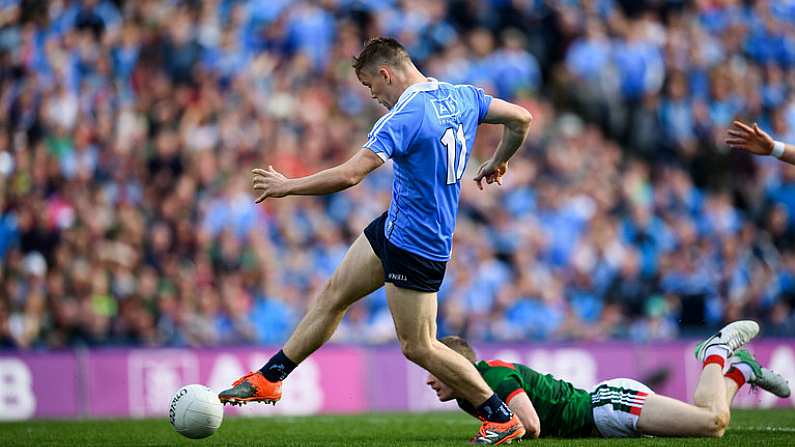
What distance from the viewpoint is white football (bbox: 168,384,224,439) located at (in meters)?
7.63

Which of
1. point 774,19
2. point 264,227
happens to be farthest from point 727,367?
point 774,19

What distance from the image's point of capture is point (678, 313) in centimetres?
1528

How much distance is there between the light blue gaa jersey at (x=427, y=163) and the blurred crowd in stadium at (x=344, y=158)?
22.6ft

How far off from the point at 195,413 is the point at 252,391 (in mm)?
404

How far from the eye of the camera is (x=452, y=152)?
7523 millimetres

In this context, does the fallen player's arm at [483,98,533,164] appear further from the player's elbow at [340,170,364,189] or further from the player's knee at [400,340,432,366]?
the player's knee at [400,340,432,366]

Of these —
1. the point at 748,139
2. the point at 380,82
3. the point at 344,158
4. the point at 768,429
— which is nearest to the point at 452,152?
the point at 380,82

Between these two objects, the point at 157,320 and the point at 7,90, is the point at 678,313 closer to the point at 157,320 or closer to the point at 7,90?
the point at 157,320

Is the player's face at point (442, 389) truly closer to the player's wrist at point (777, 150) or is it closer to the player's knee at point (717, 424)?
the player's knee at point (717, 424)

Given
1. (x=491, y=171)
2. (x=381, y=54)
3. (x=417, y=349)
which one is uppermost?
(x=381, y=54)

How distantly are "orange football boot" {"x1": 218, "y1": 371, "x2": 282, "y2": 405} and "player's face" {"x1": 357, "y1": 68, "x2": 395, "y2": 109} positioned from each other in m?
1.91

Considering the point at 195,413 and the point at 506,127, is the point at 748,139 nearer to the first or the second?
the point at 506,127

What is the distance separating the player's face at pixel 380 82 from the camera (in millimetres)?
7582

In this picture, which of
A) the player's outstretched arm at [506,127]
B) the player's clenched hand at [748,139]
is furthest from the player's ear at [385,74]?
the player's clenched hand at [748,139]
